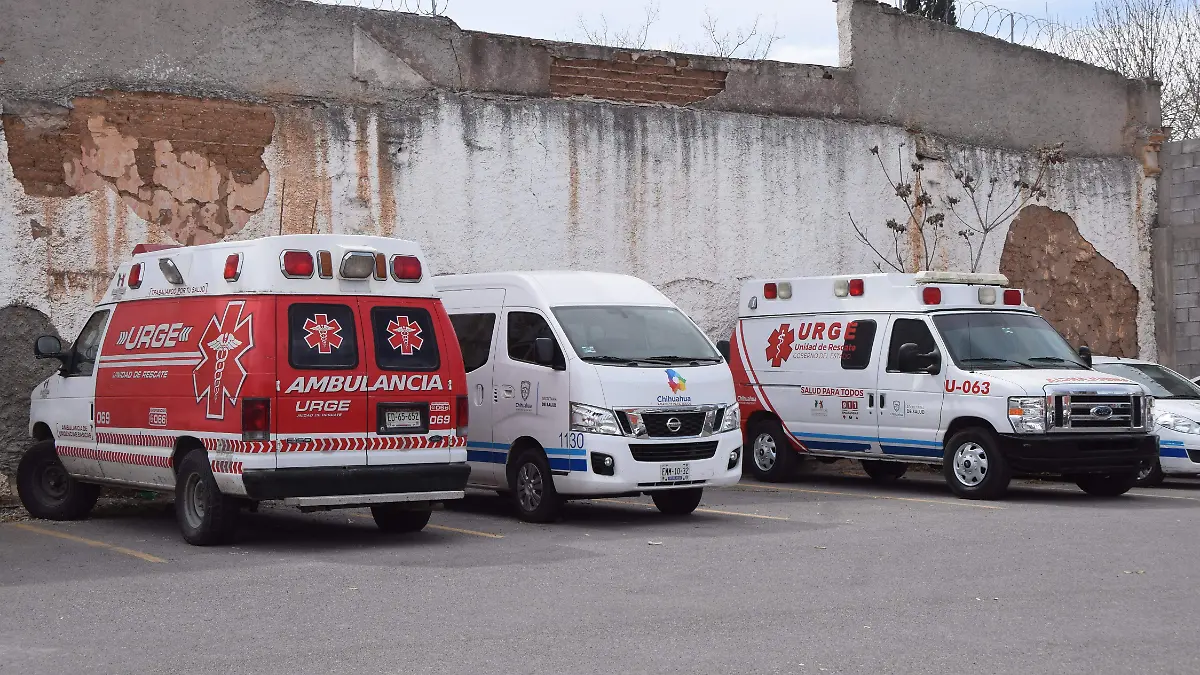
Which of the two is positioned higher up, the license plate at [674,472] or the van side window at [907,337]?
the van side window at [907,337]

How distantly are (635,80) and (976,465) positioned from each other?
6.95 metres

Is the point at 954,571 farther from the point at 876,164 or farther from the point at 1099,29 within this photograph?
the point at 1099,29

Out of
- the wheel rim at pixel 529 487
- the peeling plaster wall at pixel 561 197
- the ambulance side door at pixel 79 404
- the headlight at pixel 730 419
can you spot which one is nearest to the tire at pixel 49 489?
the ambulance side door at pixel 79 404

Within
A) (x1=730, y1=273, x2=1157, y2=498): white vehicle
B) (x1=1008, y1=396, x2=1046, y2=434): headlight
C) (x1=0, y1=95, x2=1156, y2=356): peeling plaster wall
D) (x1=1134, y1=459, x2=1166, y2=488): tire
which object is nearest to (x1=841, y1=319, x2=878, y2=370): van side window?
(x1=730, y1=273, x2=1157, y2=498): white vehicle

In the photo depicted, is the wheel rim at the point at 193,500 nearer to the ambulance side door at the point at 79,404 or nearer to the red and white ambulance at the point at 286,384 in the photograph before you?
the red and white ambulance at the point at 286,384

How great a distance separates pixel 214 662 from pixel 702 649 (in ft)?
7.59

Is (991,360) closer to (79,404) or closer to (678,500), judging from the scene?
(678,500)

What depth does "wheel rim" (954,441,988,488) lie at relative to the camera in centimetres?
1419

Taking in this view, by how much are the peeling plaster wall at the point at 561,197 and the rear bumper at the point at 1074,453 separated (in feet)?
17.8

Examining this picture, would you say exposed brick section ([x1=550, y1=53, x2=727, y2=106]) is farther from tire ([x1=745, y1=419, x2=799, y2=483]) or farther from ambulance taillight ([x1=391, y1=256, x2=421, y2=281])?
ambulance taillight ([x1=391, y1=256, x2=421, y2=281])

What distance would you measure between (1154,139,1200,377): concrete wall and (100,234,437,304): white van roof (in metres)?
15.0

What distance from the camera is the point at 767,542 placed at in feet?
35.9

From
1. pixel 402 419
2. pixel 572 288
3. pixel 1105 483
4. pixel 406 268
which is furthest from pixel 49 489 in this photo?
pixel 1105 483

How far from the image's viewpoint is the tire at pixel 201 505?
10.7 m
